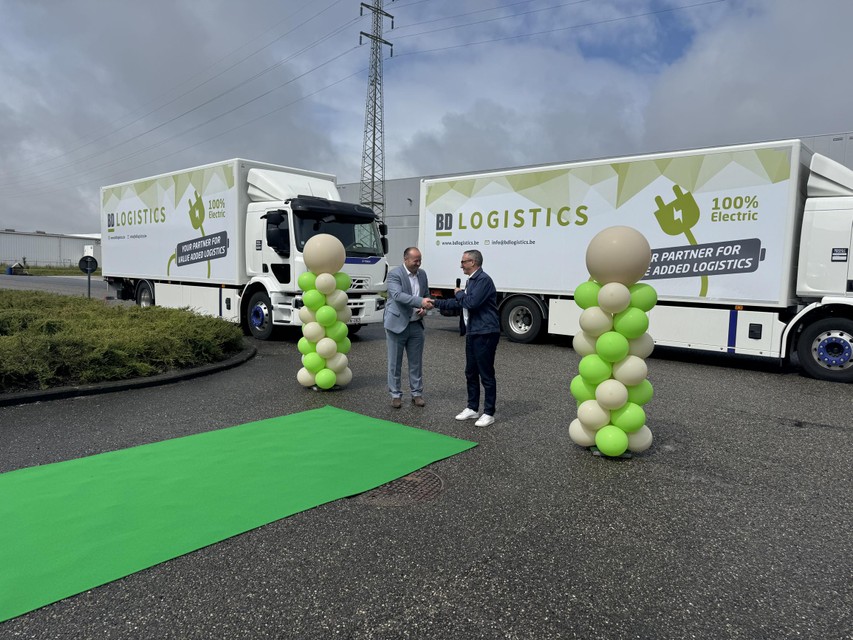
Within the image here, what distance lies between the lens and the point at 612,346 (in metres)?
4.83

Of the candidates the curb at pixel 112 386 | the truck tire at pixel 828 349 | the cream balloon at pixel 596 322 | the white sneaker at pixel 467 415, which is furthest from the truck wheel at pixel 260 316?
the truck tire at pixel 828 349

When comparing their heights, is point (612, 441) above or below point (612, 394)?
below

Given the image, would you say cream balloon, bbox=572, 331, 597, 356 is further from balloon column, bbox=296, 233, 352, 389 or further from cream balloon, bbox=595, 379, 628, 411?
balloon column, bbox=296, 233, 352, 389

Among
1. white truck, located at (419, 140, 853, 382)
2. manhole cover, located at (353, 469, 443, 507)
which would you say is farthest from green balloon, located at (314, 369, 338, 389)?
white truck, located at (419, 140, 853, 382)

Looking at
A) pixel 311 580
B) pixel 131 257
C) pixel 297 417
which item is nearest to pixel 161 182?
pixel 131 257

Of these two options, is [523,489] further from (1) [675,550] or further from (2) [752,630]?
(2) [752,630]

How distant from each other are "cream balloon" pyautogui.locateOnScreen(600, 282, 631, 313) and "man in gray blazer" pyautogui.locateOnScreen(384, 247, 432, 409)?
79.8 inches

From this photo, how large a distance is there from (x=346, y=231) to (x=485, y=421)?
6656 mm

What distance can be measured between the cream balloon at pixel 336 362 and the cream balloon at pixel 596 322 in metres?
3.48

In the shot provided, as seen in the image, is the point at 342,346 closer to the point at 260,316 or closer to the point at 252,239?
the point at 260,316

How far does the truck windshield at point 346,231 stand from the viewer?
→ 35.9ft

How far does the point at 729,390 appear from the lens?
805cm

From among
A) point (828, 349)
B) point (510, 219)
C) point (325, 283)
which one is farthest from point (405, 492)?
point (510, 219)

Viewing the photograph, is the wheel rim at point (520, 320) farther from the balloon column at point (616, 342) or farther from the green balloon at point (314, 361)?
the balloon column at point (616, 342)
